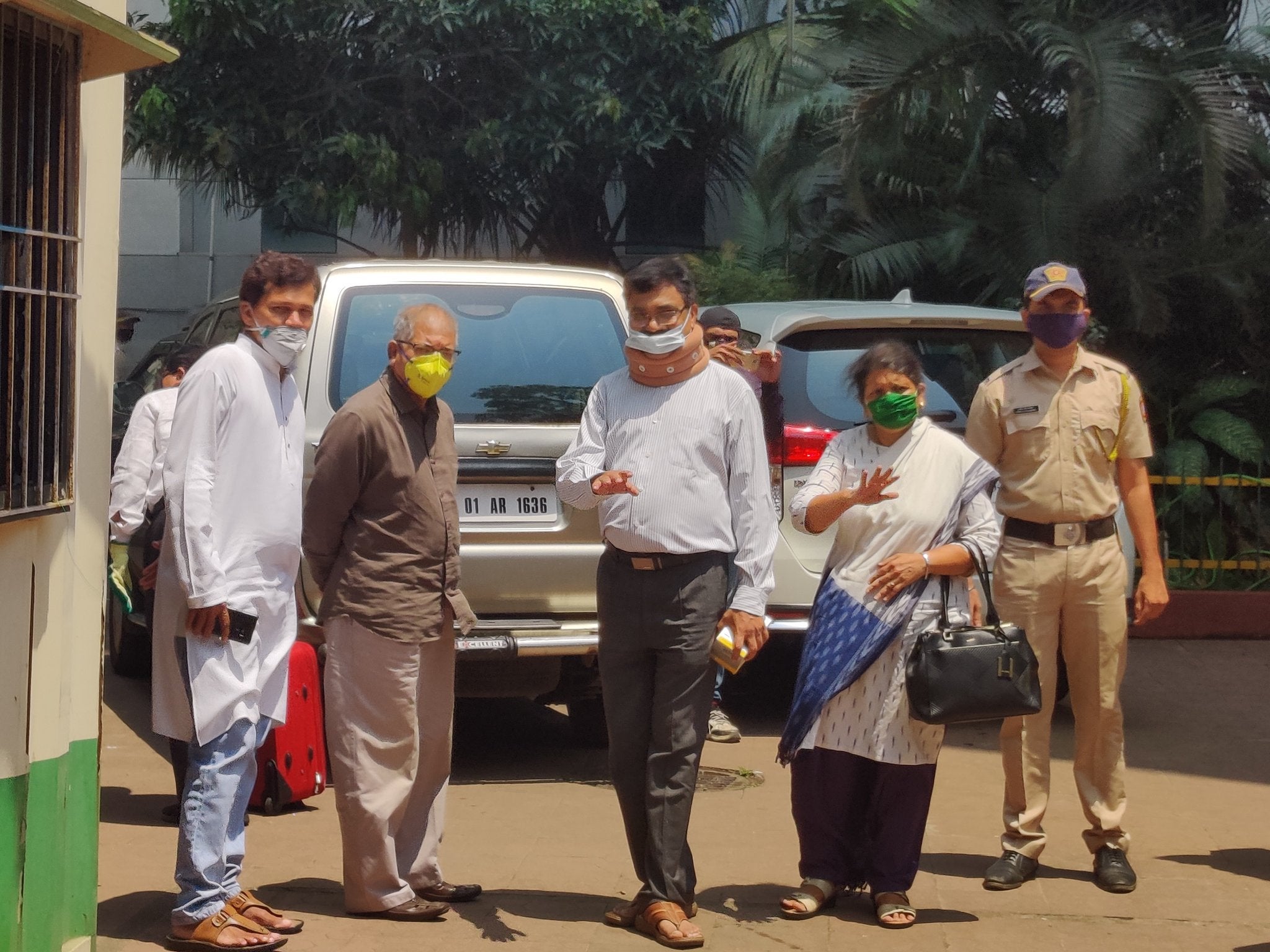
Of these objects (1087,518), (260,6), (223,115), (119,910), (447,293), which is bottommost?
(119,910)

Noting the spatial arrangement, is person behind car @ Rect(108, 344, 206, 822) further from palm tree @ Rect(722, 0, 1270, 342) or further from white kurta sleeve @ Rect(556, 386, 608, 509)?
palm tree @ Rect(722, 0, 1270, 342)

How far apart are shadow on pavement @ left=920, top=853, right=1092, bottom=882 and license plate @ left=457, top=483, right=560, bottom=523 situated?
6.22ft

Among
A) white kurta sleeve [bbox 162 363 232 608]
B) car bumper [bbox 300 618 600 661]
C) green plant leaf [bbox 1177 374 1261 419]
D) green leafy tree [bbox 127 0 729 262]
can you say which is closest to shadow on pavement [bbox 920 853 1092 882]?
car bumper [bbox 300 618 600 661]

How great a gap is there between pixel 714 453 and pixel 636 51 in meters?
→ 11.8

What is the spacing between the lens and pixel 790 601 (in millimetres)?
7309

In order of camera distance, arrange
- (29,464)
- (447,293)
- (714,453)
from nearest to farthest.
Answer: (29,464), (714,453), (447,293)

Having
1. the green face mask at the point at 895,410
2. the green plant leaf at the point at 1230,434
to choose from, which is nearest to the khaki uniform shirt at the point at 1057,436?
the green face mask at the point at 895,410

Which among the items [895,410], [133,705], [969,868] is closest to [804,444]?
[969,868]

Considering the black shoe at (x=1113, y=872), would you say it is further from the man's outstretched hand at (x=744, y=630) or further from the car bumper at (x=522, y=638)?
the car bumper at (x=522, y=638)

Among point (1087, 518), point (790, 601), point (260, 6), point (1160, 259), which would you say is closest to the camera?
point (1087, 518)

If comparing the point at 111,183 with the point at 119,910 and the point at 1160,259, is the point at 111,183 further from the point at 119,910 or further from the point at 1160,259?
the point at 1160,259

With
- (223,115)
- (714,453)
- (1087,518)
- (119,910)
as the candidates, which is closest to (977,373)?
(1087,518)

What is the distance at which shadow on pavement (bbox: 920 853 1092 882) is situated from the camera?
18.0 ft

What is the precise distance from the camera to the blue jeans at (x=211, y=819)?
4.42 meters
